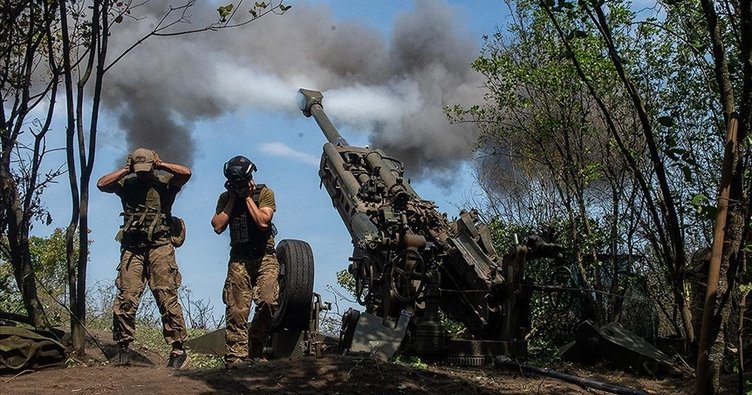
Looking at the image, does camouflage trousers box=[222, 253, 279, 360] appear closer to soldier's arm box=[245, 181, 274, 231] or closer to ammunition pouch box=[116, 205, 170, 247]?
soldier's arm box=[245, 181, 274, 231]

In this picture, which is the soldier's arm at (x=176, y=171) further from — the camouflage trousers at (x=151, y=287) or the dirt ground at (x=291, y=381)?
the dirt ground at (x=291, y=381)

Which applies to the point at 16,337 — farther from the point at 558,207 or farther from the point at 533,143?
the point at 558,207

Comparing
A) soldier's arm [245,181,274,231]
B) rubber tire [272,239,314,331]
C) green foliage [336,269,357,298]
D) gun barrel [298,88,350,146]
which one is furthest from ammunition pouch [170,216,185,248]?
green foliage [336,269,357,298]

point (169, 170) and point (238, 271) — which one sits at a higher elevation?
point (169, 170)

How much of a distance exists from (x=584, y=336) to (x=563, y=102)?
175 inches

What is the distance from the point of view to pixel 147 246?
24.3 ft

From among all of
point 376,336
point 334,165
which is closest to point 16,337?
point 376,336

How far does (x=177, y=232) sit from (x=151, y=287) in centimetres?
53

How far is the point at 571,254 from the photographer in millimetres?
11547

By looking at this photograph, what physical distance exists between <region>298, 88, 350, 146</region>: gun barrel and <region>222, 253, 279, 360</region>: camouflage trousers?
306 centimetres

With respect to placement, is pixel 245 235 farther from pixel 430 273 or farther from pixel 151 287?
pixel 430 273

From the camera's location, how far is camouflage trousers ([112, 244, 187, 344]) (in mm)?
7148

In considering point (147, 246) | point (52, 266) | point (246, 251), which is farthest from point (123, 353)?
point (52, 266)

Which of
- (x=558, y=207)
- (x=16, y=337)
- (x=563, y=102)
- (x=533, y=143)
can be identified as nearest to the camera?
(x=16, y=337)
